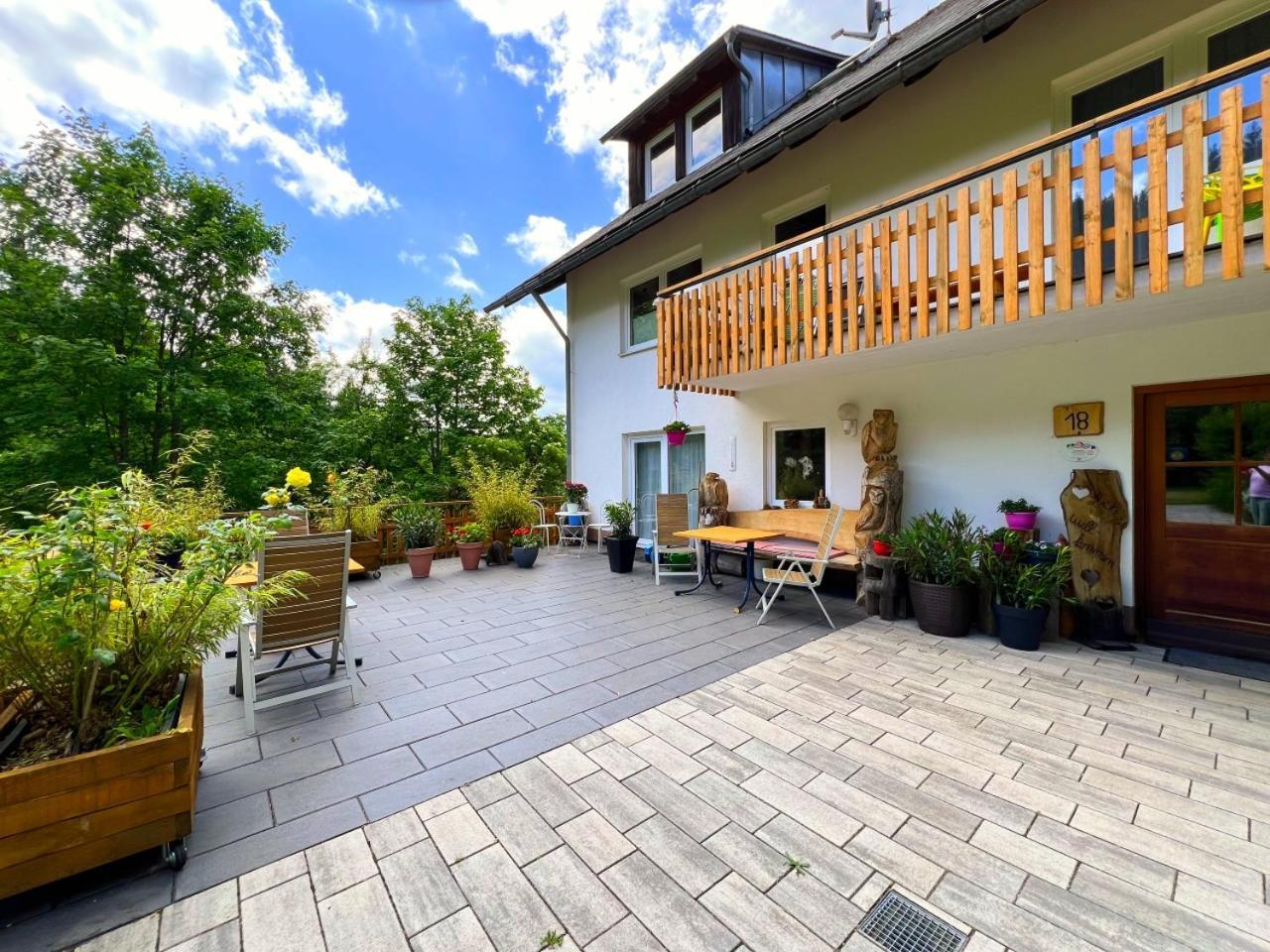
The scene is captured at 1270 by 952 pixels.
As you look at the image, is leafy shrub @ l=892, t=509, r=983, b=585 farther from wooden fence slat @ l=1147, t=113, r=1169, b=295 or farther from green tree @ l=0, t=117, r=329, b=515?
green tree @ l=0, t=117, r=329, b=515

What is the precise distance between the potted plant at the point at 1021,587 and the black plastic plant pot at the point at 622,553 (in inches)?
155

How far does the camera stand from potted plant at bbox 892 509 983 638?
13.1ft

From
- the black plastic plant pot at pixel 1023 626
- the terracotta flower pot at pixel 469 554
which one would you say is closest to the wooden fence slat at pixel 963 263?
the black plastic plant pot at pixel 1023 626

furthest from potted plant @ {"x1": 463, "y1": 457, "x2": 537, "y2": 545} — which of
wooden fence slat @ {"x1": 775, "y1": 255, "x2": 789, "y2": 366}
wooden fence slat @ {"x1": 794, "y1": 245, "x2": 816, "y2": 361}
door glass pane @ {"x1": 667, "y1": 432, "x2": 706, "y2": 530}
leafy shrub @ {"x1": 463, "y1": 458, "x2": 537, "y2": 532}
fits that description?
wooden fence slat @ {"x1": 794, "y1": 245, "x2": 816, "y2": 361}

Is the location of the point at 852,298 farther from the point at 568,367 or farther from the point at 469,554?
the point at 568,367

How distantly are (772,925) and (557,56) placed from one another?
1112 cm

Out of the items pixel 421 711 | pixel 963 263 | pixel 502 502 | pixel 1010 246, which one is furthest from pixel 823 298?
pixel 502 502

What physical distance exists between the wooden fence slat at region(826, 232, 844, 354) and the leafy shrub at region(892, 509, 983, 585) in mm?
1756

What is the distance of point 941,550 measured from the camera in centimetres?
412

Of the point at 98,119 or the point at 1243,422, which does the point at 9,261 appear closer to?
the point at 98,119

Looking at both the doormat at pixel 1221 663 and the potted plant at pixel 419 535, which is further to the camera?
the potted plant at pixel 419 535

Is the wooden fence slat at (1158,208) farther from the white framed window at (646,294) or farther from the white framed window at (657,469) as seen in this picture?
the white framed window at (646,294)

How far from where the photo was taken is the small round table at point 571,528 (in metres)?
A: 8.59

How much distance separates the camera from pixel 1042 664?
3.43m
